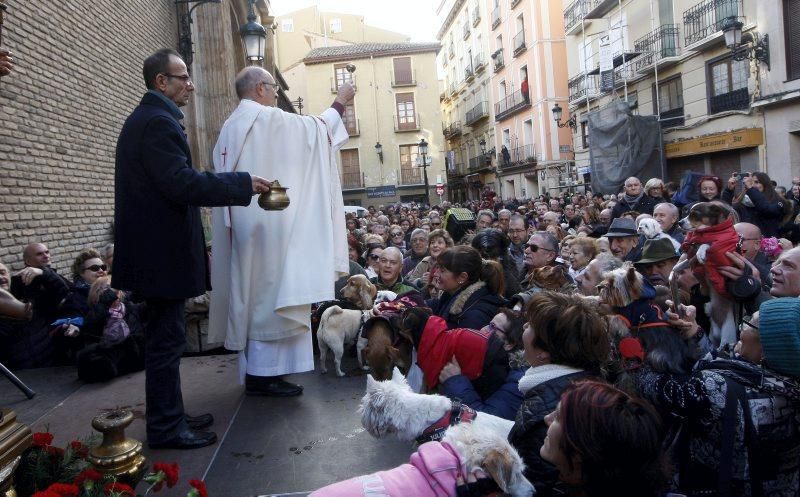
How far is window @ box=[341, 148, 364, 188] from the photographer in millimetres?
47031

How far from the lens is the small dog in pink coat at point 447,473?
1.66 metres

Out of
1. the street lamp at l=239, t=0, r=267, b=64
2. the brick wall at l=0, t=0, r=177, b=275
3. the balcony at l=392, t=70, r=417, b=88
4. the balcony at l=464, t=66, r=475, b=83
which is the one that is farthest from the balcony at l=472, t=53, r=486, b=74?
the brick wall at l=0, t=0, r=177, b=275

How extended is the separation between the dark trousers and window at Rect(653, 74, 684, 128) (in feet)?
65.8

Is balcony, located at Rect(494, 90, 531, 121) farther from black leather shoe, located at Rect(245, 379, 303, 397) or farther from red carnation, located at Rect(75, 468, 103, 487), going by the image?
red carnation, located at Rect(75, 468, 103, 487)

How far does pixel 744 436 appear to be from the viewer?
224 cm

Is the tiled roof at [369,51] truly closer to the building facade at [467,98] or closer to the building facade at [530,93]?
the building facade at [467,98]

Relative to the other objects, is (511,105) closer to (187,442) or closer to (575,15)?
(575,15)

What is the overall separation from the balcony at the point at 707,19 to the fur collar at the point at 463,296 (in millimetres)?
16030

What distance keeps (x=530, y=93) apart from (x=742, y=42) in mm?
18649

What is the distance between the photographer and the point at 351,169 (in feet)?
156

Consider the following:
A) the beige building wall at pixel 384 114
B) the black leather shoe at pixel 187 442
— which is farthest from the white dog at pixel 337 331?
the beige building wall at pixel 384 114

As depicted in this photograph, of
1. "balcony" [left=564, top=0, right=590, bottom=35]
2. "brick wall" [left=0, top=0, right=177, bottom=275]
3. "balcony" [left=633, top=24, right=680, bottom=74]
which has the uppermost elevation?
"balcony" [left=564, top=0, right=590, bottom=35]

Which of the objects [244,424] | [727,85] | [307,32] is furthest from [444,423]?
[307,32]

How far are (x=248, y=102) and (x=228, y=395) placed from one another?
185 cm
